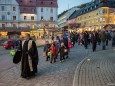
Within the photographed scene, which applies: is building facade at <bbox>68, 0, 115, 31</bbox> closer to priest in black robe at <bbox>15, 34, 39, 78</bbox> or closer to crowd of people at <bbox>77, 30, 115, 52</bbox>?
crowd of people at <bbox>77, 30, 115, 52</bbox>

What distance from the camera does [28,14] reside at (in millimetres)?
86625

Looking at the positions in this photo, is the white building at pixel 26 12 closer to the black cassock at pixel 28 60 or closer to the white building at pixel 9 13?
the white building at pixel 9 13

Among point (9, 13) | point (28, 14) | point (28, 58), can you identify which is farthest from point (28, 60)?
point (28, 14)

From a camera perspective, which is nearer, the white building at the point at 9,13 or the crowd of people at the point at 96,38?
the crowd of people at the point at 96,38

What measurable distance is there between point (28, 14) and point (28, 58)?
7754cm

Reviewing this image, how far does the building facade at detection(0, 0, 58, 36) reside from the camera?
271 ft

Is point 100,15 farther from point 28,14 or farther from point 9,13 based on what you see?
point 9,13

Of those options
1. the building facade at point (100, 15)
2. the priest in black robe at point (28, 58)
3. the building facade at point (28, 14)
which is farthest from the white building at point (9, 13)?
the priest in black robe at point (28, 58)

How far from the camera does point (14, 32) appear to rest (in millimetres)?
79188

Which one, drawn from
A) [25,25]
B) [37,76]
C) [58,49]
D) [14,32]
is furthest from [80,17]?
[37,76]

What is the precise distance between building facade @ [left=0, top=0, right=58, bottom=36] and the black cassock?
68990 millimetres

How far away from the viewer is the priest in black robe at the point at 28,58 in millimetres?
10172

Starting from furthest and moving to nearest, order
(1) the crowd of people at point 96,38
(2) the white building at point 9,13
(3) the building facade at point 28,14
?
(3) the building facade at point 28,14, (2) the white building at point 9,13, (1) the crowd of people at point 96,38

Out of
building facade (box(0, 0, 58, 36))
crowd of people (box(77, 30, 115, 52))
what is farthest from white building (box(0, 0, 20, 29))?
crowd of people (box(77, 30, 115, 52))
